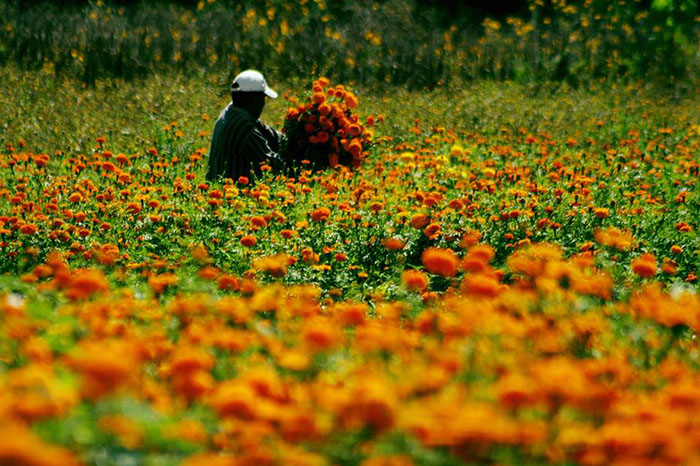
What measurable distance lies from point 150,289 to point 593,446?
195 centimetres

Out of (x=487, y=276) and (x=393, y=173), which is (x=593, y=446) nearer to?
(x=487, y=276)

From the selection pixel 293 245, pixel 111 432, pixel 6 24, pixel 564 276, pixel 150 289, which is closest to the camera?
pixel 111 432

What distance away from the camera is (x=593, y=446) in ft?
4.81

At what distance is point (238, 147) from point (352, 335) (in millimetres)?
3432

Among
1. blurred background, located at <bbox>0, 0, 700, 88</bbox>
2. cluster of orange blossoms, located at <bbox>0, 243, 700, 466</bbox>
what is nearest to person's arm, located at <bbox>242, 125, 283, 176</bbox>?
cluster of orange blossoms, located at <bbox>0, 243, 700, 466</bbox>

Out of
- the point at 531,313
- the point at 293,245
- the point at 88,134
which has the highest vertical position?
the point at 531,313

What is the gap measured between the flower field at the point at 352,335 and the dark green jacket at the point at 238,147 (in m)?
0.42

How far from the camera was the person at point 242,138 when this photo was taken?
593 cm

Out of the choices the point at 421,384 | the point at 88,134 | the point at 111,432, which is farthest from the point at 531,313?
the point at 88,134

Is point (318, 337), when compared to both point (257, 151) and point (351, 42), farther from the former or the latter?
point (351, 42)

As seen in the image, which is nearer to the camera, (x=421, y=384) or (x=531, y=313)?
(x=421, y=384)

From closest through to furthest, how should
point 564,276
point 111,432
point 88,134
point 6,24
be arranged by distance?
→ point 111,432 < point 564,276 < point 88,134 < point 6,24

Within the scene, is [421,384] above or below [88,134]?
above

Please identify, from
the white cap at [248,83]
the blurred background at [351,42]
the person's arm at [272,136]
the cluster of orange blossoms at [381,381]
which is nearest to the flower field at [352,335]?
the cluster of orange blossoms at [381,381]
